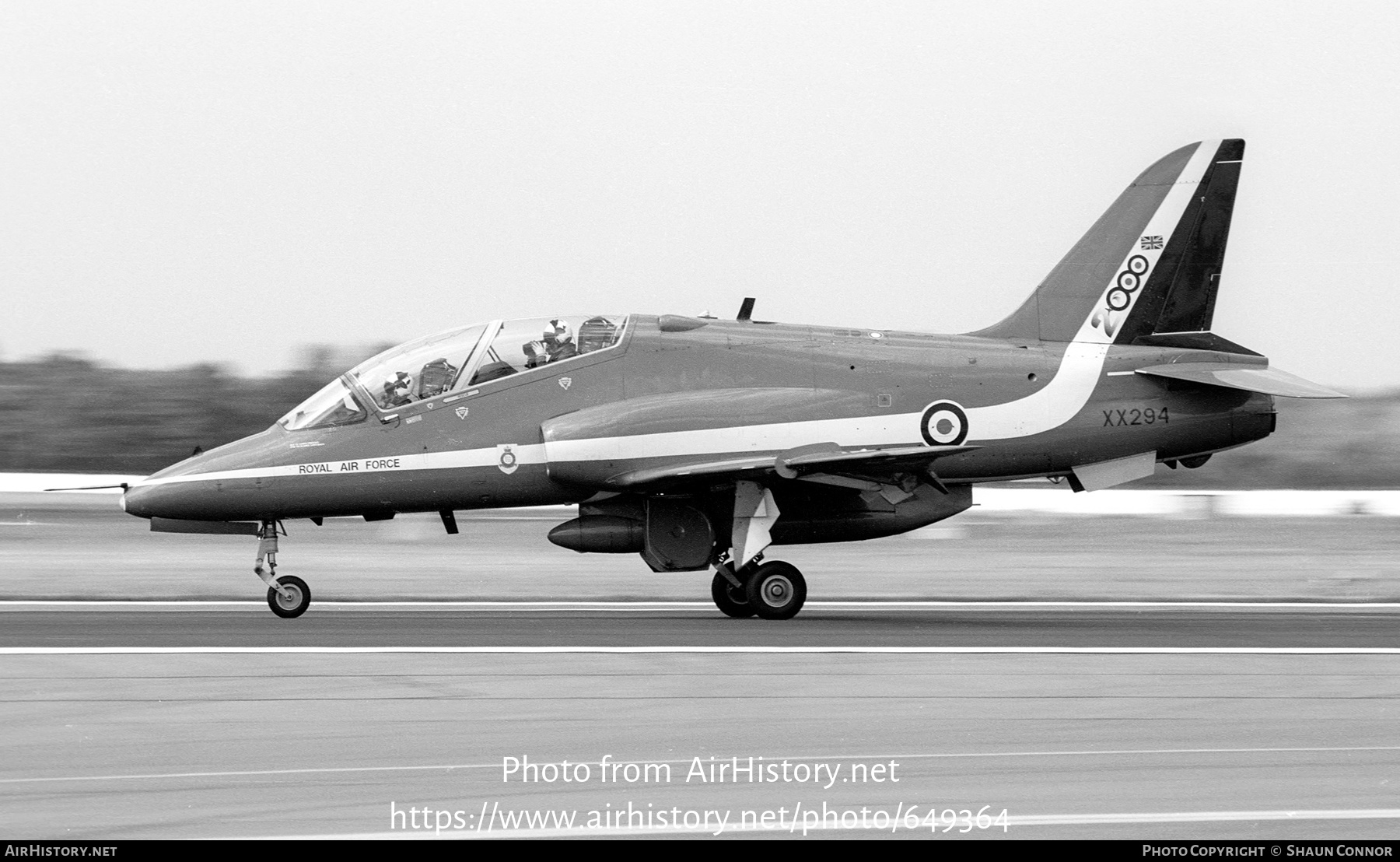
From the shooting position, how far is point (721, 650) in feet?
39.9

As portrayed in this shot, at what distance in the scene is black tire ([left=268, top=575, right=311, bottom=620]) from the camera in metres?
14.3

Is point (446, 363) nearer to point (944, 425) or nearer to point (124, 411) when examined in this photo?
point (944, 425)

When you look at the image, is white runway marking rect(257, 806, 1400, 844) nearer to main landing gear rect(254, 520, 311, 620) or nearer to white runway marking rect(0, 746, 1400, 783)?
white runway marking rect(0, 746, 1400, 783)

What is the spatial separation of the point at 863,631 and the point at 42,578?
33.8 ft

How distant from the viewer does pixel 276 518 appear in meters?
14.8

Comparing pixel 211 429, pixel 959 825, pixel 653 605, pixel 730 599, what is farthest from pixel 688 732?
pixel 211 429

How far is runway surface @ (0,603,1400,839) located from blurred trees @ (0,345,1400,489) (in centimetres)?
2044

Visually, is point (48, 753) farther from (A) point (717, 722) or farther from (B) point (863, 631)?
(B) point (863, 631)

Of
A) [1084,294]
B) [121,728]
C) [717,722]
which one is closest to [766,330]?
[1084,294]

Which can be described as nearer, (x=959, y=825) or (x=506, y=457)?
(x=959, y=825)

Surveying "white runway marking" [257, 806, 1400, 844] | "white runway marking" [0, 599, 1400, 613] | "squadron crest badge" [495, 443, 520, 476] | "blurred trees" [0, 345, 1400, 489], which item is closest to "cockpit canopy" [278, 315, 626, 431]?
"squadron crest badge" [495, 443, 520, 476]

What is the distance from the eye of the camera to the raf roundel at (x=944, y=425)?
51.0ft

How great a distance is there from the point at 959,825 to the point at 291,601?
29.3 ft

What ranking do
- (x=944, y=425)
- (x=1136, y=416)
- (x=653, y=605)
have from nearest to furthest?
(x=944, y=425)
(x=1136, y=416)
(x=653, y=605)
